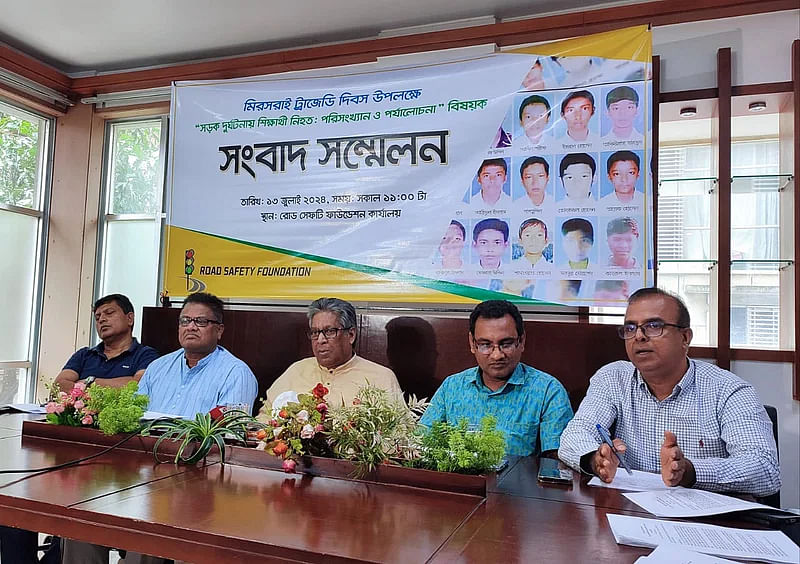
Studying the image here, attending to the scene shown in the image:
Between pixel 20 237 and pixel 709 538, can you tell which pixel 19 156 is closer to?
pixel 20 237

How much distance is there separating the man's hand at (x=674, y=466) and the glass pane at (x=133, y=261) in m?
3.62

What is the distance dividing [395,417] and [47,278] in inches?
151

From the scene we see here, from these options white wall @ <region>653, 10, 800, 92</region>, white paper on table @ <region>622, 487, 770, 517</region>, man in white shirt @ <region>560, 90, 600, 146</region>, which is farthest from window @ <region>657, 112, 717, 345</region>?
white paper on table @ <region>622, 487, 770, 517</region>

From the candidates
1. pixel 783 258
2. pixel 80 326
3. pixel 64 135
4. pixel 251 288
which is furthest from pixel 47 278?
pixel 783 258

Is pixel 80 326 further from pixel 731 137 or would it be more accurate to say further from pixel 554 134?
pixel 731 137

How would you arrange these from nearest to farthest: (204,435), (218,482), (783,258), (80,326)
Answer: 1. (218,482)
2. (204,435)
3. (783,258)
4. (80,326)

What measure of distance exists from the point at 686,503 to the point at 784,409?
73.9 inches

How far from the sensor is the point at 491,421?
159 cm

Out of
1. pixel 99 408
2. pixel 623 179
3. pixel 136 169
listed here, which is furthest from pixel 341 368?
pixel 136 169

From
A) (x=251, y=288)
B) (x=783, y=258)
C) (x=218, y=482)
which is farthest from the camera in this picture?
(x=251, y=288)

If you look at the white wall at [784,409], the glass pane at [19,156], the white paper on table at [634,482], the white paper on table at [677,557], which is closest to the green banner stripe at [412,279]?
the white wall at [784,409]

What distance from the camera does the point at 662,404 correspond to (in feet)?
6.53

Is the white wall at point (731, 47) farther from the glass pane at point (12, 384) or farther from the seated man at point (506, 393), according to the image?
the glass pane at point (12, 384)

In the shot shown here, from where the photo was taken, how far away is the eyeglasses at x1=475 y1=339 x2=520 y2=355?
2326 mm
